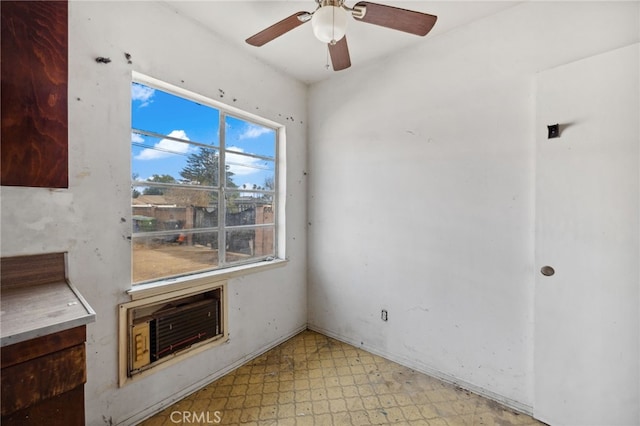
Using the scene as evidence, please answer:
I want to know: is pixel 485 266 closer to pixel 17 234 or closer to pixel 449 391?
pixel 449 391

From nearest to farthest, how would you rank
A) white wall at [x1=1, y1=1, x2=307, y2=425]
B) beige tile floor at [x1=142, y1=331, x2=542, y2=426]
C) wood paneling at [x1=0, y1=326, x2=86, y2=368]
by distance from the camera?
wood paneling at [x1=0, y1=326, x2=86, y2=368], white wall at [x1=1, y1=1, x2=307, y2=425], beige tile floor at [x1=142, y1=331, x2=542, y2=426]

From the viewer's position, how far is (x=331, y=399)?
181 centimetres

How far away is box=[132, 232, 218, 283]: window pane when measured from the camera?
67.2 inches

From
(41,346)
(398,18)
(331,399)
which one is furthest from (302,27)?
(331,399)

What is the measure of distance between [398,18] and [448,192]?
3.99ft

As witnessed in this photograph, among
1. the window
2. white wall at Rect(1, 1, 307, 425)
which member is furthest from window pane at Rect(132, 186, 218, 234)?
white wall at Rect(1, 1, 307, 425)

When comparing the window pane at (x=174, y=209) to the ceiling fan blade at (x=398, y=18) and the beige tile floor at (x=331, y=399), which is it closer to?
the beige tile floor at (x=331, y=399)

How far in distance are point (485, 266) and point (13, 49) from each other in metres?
2.61

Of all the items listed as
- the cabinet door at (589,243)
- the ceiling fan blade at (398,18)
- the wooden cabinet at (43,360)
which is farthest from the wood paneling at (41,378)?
the cabinet door at (589,243)

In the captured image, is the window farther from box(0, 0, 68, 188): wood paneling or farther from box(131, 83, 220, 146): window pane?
box(0, 0, 68, 188): wood paneling

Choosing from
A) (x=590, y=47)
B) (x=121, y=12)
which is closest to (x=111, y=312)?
(x=121, y=12)

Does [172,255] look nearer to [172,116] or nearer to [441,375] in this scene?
[172,116]

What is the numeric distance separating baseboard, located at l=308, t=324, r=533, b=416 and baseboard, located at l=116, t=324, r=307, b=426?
0.68 meters

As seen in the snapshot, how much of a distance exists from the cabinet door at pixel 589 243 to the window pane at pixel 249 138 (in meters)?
2.12
